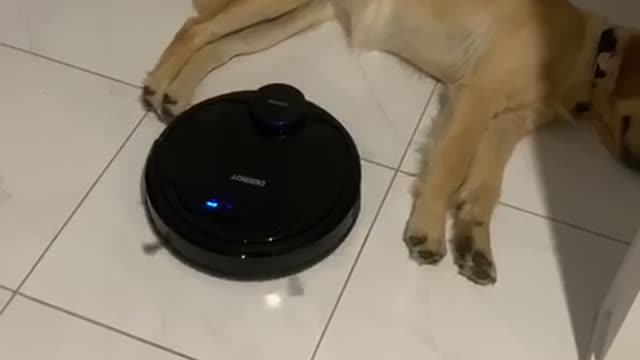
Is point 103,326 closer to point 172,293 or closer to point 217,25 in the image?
point 172,293

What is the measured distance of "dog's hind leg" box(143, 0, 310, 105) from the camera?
5.96 ft

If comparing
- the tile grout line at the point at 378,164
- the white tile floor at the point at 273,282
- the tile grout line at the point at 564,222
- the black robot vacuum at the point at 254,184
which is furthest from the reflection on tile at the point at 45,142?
the tile grout line at the point at 564,222

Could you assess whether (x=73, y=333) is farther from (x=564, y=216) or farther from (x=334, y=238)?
(x=564, y=216)

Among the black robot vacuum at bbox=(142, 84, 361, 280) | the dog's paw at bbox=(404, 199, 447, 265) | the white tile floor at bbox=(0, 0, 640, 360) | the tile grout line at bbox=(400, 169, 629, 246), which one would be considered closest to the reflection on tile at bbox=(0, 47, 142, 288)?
the white tile floor at bbox=(0, 0, 640, 360)

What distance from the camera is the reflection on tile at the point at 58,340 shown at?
149 cm

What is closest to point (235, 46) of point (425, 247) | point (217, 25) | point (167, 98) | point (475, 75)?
point (217, 25)

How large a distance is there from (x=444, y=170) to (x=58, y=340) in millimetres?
644

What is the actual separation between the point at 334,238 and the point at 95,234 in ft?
1.20

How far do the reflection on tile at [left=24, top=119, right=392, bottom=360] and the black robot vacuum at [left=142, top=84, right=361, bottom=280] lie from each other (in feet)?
0.08

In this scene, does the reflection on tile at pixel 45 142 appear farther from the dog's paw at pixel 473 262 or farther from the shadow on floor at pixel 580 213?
the shadow on floor at pixel 580 213

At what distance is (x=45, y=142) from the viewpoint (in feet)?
5.74

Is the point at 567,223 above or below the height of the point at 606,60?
below

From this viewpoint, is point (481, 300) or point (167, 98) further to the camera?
point (167, 98)

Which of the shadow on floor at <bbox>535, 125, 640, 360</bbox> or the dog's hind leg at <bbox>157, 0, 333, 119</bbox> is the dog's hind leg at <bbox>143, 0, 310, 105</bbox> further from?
the shadow on floor at <bbox>535, 125, 640, 360</bbox>
